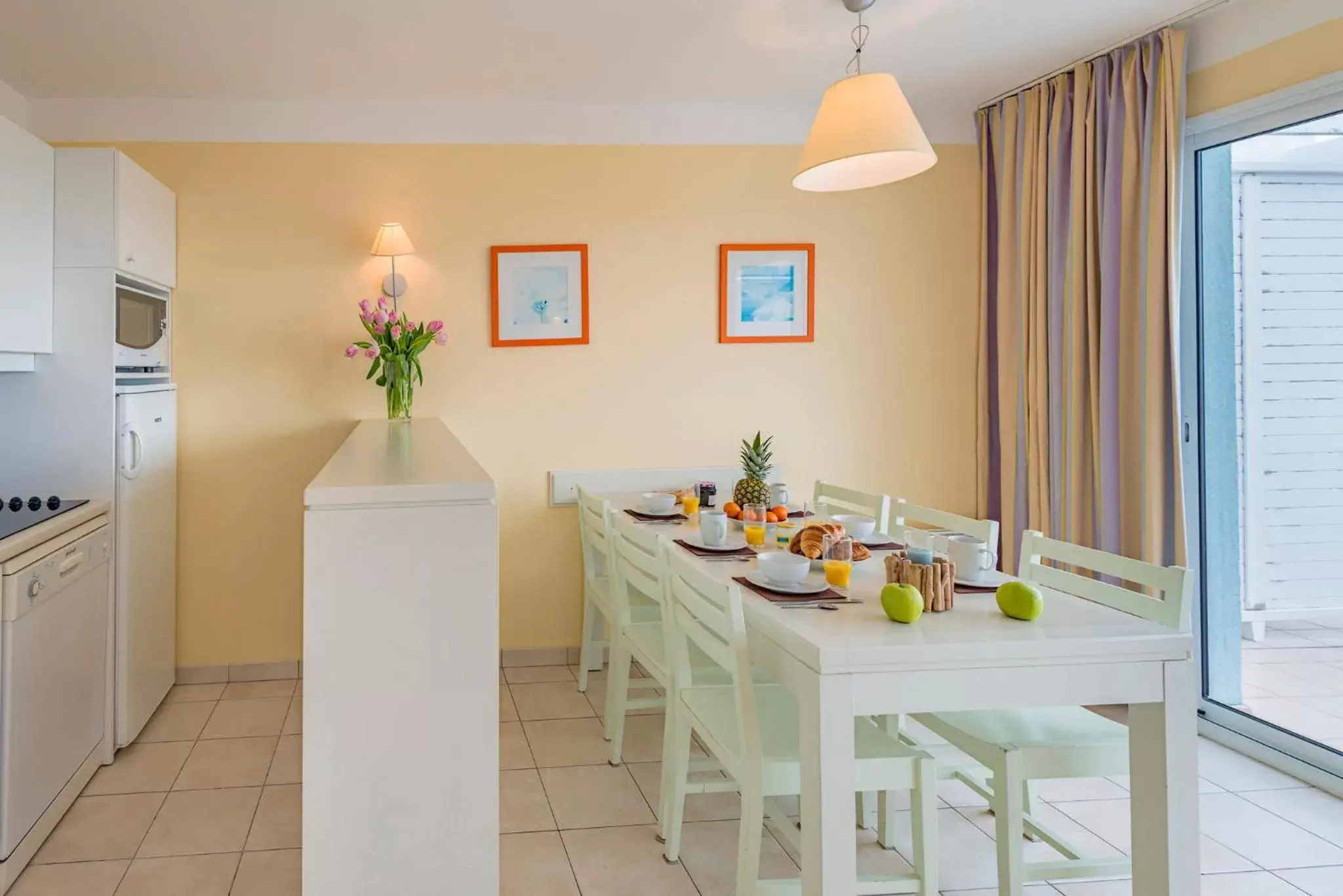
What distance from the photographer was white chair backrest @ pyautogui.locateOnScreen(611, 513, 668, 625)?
2.57 metres

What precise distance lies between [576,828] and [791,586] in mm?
1021

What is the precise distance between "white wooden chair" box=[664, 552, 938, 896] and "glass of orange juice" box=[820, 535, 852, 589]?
32 centimetres

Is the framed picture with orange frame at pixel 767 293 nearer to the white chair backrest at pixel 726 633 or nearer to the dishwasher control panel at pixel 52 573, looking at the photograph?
the white chair backrest at pixel 726 633

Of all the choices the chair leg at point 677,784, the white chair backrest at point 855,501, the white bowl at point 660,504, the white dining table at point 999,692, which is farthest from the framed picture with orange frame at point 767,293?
the white dining table at point 999,692

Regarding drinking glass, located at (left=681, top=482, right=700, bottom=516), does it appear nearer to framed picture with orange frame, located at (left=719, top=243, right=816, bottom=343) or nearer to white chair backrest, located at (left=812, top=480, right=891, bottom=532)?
white chair backrest, located at (left=812, top=480, right=891, bottom=532)

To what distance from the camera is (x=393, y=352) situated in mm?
4035

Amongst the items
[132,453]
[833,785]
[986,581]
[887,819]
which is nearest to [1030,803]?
[887,819]

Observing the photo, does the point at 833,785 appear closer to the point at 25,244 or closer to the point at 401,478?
the point at 401,478

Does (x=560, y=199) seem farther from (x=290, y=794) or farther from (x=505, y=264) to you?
(x=290, y=794)

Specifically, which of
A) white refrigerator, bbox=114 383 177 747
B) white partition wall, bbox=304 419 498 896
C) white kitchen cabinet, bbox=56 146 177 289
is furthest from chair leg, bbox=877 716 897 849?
white kitchen cabinet, bbox=56 146 177 289

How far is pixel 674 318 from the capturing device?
4.43 meters

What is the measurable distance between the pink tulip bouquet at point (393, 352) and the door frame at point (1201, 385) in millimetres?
2772

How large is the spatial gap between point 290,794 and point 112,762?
0.71m

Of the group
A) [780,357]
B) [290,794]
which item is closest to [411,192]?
[780,357]
